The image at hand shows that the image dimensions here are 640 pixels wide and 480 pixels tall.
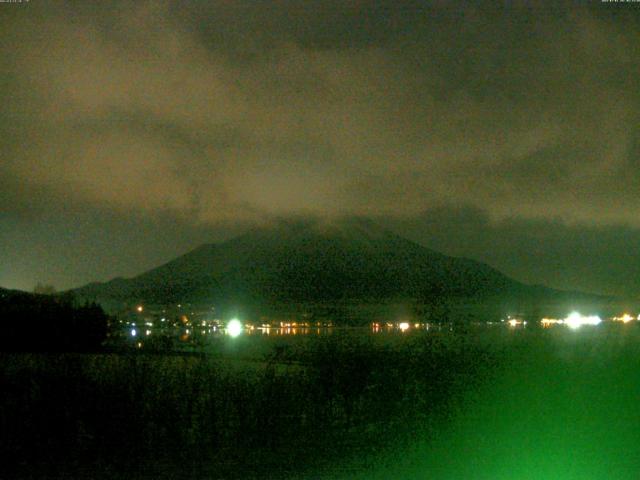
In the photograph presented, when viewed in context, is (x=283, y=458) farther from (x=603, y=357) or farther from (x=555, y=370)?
(x=603, y=357)

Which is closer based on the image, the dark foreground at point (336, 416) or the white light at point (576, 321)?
the dark foreground at point (336, 416)

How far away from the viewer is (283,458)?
11.5 meters

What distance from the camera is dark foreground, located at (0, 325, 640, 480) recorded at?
11141 mm

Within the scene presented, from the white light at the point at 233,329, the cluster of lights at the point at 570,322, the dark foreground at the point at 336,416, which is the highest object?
the white light at the point at 233,329

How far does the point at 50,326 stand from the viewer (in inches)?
1438

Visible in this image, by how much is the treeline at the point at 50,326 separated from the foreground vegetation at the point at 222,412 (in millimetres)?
21832

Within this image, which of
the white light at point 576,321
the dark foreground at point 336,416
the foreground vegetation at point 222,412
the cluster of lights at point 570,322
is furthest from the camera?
the white light at point 576,321

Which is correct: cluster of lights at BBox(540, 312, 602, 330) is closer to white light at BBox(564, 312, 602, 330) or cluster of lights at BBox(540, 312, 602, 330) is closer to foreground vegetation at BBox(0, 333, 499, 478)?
white light at BBox(564, 312, 602, 330)

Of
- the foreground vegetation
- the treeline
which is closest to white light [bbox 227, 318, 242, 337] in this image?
the treeline

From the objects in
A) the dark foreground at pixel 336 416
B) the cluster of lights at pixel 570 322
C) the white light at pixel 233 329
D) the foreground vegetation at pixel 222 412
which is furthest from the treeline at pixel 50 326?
the foreground vegetation at pixel 222 412

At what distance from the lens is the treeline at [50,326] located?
35375 millimetres

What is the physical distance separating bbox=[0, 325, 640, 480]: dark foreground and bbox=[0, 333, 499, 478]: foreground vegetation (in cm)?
2

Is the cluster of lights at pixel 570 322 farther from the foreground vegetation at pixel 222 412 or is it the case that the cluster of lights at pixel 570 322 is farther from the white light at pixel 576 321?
the foreground vegetation at pixel 222 412

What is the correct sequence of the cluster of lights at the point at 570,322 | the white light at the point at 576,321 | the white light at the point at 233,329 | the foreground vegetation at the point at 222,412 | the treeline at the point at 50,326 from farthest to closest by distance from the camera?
1. the white light at the point at 233,329
2. the treeline at the point at 50,326
3. the white light at the point at 576,321
4. the cluster of lights at the point at 570,322
5. the foreground vegetation at the point at 222,412
